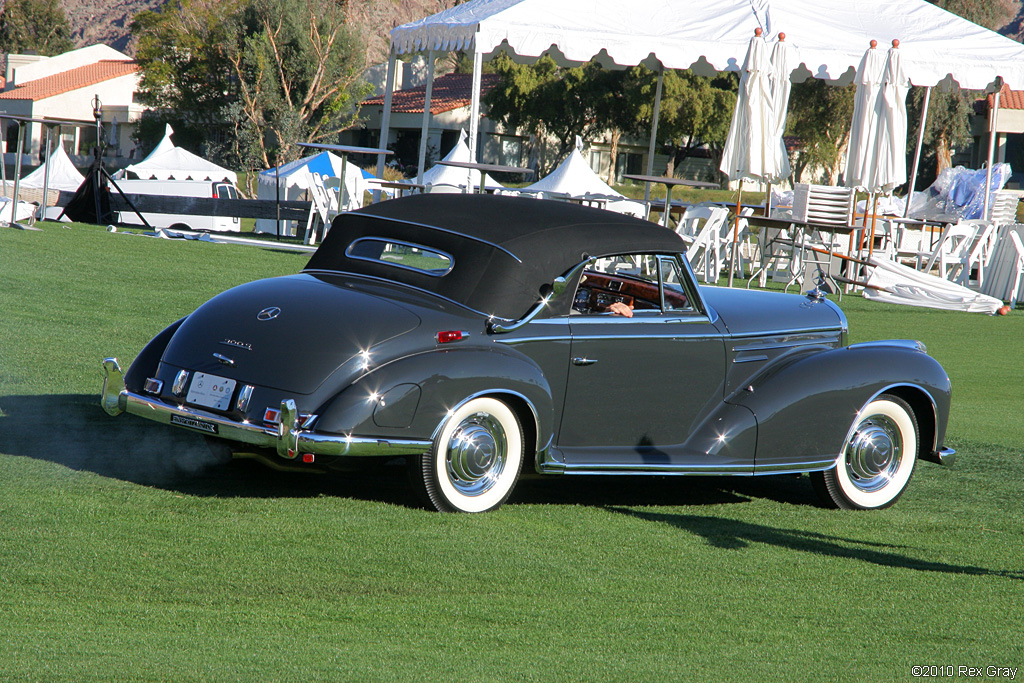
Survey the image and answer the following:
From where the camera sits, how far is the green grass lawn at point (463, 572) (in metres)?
3.42

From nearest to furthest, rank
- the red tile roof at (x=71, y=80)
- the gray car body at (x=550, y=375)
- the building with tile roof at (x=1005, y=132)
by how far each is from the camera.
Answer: the gray car body at (x=550, y=375), the building with tile roof at (x=1005, y=132), the red tile roof at (x=71, y=80)

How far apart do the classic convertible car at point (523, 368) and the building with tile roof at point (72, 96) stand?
63073 mm

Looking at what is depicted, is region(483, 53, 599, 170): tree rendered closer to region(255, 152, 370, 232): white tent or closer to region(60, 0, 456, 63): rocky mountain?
region(255, 152, 370, 232): white tent

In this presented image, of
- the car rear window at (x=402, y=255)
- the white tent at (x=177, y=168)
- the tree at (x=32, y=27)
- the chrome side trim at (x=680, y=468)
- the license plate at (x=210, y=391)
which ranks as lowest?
the chrome side trim at (x=680, y=468)

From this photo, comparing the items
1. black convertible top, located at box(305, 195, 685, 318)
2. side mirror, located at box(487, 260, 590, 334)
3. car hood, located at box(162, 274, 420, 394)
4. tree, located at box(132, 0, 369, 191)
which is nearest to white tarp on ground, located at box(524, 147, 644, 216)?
black convertible top, located at box(305, 195, 685, 318)

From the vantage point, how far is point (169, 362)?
5039mm

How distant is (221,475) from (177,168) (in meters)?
29.0

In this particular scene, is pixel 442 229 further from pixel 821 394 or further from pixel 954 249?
pixel 954 249

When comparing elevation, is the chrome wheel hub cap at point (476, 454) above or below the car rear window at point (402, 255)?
below

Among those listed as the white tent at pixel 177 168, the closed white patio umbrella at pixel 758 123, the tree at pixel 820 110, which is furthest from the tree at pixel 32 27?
the closed white patio umbrella at pixel 758 123

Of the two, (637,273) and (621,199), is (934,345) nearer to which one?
(637,273)

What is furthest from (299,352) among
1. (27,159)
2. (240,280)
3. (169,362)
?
(27,159)

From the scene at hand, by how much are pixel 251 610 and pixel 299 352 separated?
52.1 inches

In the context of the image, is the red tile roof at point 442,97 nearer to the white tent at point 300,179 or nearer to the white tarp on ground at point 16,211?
the white tent at point 300,179
